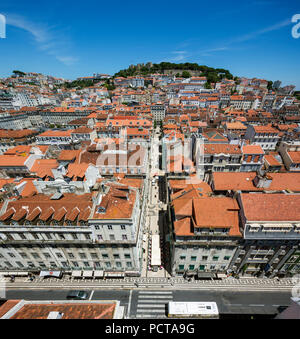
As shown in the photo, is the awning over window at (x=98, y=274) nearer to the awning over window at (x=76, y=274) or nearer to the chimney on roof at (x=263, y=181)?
the awning over window at (x=76, y=274)

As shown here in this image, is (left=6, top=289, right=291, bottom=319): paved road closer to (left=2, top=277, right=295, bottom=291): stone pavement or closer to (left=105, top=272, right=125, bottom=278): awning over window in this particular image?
(left=2, top=277, right=295, bottom=291): stone pavement

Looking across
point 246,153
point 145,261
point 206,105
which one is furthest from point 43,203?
point 206,105

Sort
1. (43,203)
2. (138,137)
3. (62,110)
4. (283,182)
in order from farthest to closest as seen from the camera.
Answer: (62,110) < (138,137) < (283,182) < (43,203)

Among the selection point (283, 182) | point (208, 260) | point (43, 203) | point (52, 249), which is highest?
point (43, 203)

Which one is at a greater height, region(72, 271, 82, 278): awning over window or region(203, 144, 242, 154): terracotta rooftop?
region(203, 144, 242, 154): terracotta rooftop

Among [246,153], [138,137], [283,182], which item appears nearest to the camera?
[283,182]

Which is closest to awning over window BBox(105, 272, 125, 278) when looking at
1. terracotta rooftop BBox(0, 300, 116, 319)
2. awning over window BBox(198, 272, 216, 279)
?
terracotta rooftop BBox(0, 300, 116, 319)

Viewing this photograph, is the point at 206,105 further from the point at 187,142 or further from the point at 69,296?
the point at 69,296

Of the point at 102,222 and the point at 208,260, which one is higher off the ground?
the point at 102,222
